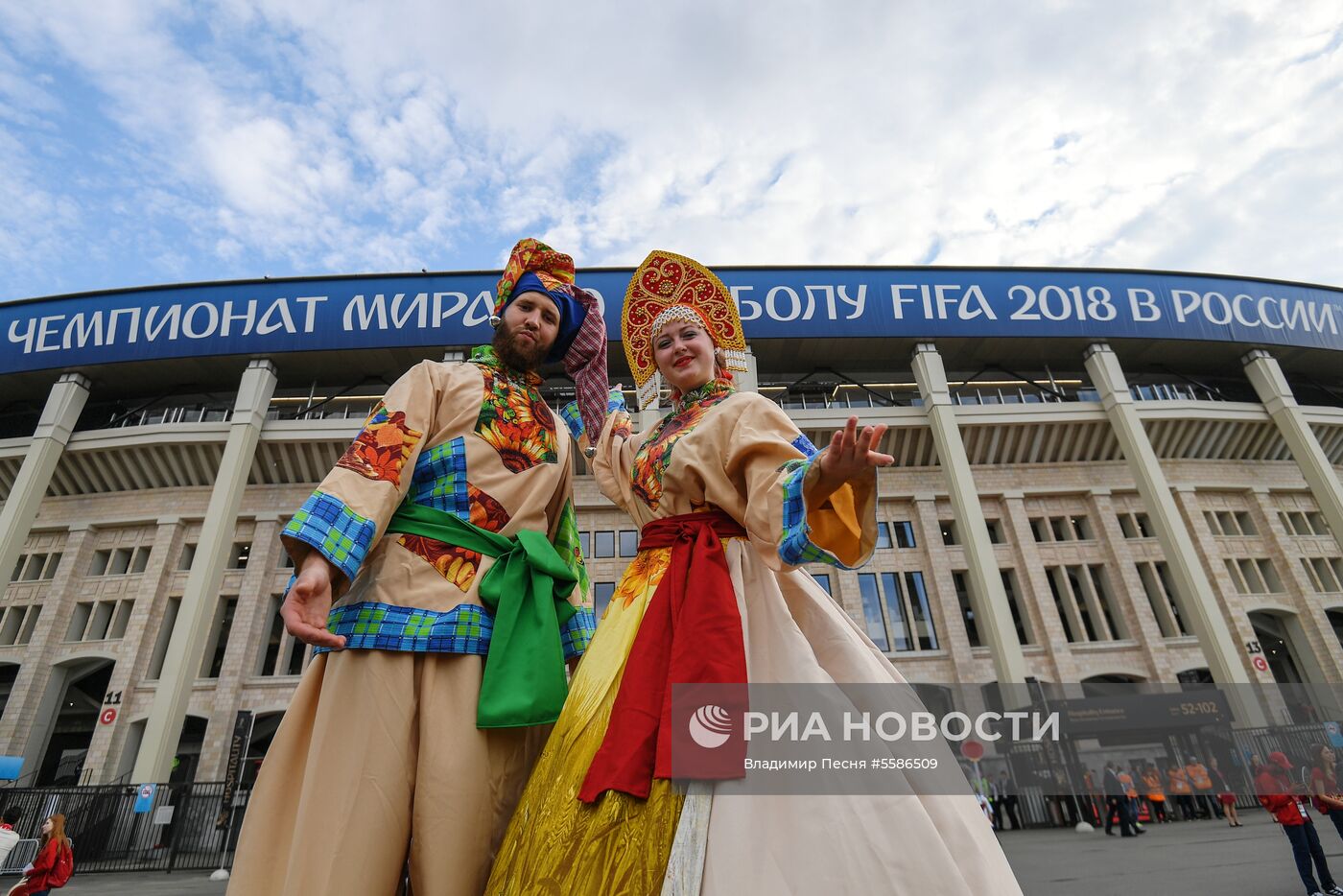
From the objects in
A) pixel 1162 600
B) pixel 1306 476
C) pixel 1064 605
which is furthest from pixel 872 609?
pixel 1306 476

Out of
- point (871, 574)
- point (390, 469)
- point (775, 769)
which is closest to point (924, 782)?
point (775, 769)

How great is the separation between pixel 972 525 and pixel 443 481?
45.1ft

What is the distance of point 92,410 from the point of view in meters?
16.4

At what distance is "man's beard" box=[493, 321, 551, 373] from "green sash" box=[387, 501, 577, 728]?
0.57 meters

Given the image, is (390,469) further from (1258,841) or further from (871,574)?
(871,574)

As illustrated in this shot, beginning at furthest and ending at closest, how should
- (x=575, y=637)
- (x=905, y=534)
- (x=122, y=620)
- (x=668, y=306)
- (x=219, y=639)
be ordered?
(x=905, y=534), (x=219, y=639), (x=122, y=620), (x=668, y=306), (x=575, y=637)

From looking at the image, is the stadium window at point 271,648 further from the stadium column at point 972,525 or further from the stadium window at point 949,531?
the stadium window at point 949,531

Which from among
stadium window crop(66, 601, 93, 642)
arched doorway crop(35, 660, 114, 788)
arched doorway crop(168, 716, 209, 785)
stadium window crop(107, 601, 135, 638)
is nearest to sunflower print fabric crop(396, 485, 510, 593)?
arched doorway crop(168, 716, 209, 785)

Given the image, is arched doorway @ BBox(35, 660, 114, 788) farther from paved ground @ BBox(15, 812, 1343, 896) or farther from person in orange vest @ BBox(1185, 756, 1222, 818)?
person in orange vest @ BBox(1185, 756, 1222, 818)

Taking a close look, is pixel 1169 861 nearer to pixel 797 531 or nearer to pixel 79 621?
pixel 797 531

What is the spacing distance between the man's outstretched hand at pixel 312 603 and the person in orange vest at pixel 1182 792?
1667 centimetres

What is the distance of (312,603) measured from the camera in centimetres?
126

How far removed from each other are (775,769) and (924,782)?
24 centimetres

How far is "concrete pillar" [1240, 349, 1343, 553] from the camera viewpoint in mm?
14219
